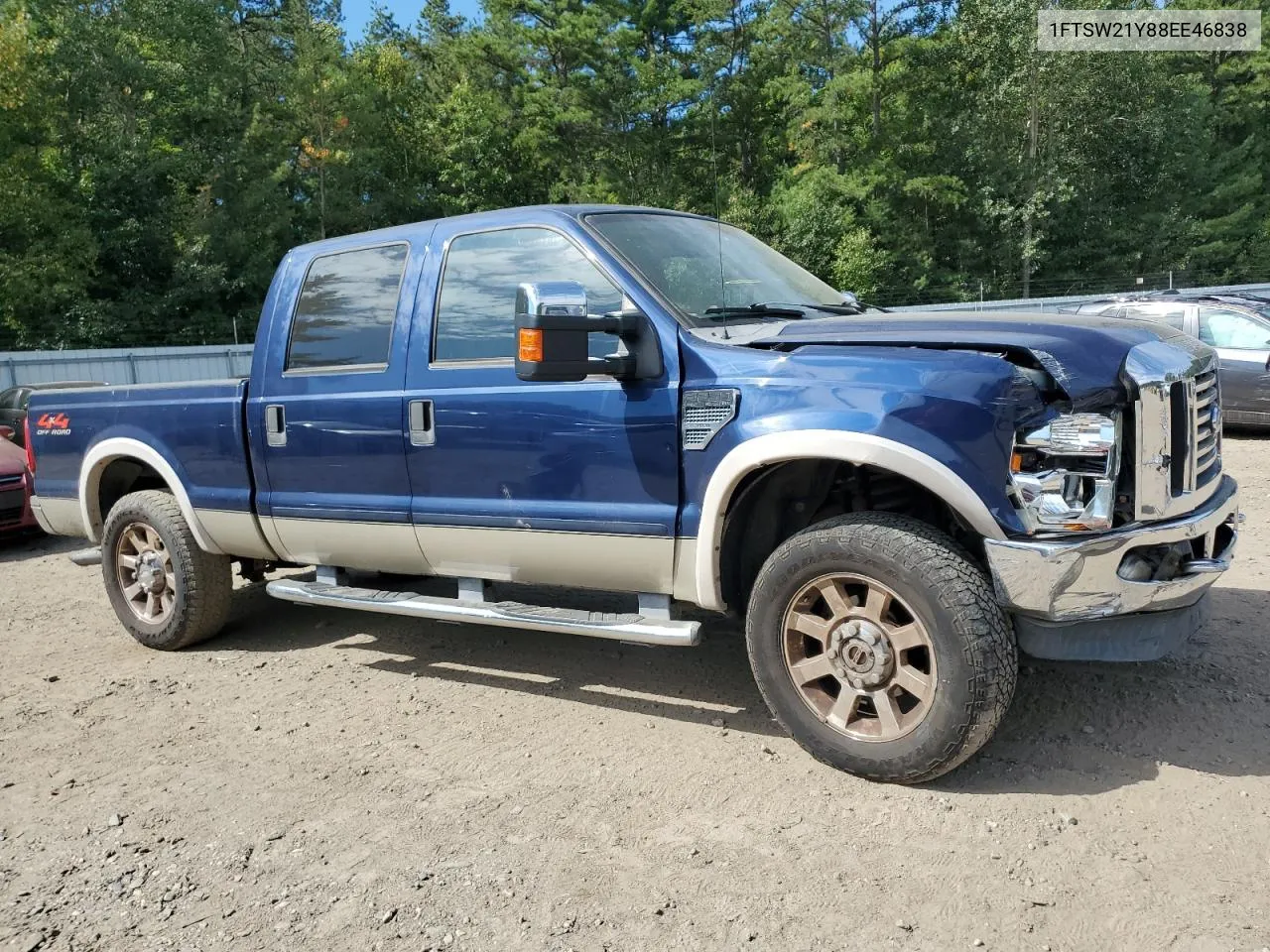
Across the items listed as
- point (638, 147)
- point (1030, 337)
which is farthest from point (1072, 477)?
point (638, 147)

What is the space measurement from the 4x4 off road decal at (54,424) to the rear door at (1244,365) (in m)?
11.4

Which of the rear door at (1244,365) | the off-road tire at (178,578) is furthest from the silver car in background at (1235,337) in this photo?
the off-road tire at (178,578)

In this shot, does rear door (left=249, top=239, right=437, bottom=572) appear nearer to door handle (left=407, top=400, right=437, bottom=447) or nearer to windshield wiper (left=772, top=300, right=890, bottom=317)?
door handle (left=407, top=400, right=437, bottom=447)

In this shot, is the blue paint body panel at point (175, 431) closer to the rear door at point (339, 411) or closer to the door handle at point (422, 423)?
the rear door at point (339, 411)

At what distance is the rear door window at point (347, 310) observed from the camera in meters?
4.67

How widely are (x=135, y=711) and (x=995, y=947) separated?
383cm

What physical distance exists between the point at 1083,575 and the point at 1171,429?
0.63 meters

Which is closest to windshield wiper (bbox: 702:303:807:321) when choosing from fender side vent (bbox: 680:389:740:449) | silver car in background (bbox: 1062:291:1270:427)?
fender side vent (bbox: 680:389:740:449)

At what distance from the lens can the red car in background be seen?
9047 millimetres

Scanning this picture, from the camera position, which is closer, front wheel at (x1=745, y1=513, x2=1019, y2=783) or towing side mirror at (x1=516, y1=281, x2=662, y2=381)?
front wheel at (x1=745, y1=513, x2=1019, y2=783)

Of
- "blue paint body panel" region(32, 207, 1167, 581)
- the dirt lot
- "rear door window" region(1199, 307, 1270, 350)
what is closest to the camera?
the dirt lot

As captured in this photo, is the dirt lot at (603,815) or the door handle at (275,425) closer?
the dirt lot at (603,815)

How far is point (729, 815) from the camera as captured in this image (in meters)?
3.39

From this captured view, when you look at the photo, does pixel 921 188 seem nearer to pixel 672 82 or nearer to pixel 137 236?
pixel 672 82
